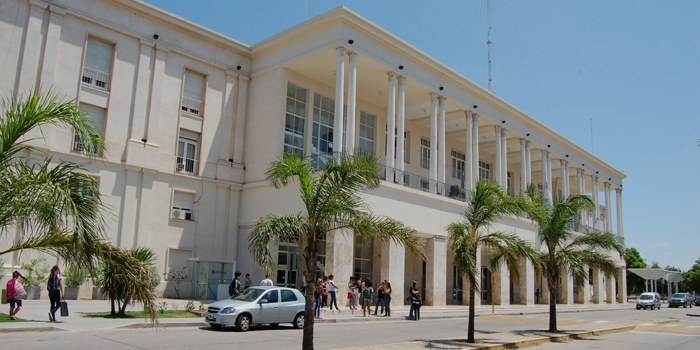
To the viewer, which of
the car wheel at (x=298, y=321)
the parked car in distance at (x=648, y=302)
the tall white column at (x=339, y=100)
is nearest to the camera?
the car wheel at (x=298, y=321)

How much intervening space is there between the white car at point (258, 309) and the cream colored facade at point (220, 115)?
734 centimetres

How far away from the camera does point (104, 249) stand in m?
8.40

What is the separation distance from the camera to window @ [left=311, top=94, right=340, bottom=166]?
33.3 metres

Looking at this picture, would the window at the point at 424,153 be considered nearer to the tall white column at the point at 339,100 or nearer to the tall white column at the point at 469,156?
the tall white column at the point at 469,156

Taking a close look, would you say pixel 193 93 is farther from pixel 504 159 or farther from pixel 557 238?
pixel 504 159

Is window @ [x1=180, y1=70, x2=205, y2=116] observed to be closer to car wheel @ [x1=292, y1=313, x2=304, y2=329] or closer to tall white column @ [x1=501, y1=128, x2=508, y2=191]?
car wheel @ [x1=292, y1=313, x2=304, y2=329]

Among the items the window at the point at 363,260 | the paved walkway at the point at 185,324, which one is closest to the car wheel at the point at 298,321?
the paved walkway at the point at 185,324

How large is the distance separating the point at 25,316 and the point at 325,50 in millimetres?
17712

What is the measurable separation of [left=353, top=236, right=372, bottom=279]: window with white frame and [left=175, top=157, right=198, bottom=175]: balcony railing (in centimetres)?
1024

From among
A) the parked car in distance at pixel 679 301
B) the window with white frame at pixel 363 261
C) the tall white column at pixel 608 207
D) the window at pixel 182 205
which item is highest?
the tall white column at pixel 608 207

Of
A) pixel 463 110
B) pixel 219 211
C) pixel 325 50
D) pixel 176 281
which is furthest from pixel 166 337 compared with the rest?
pixel 463 110

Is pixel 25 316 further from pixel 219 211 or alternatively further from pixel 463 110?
pixel 463 110

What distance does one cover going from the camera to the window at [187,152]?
97.0ft

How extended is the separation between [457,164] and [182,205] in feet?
76.9
